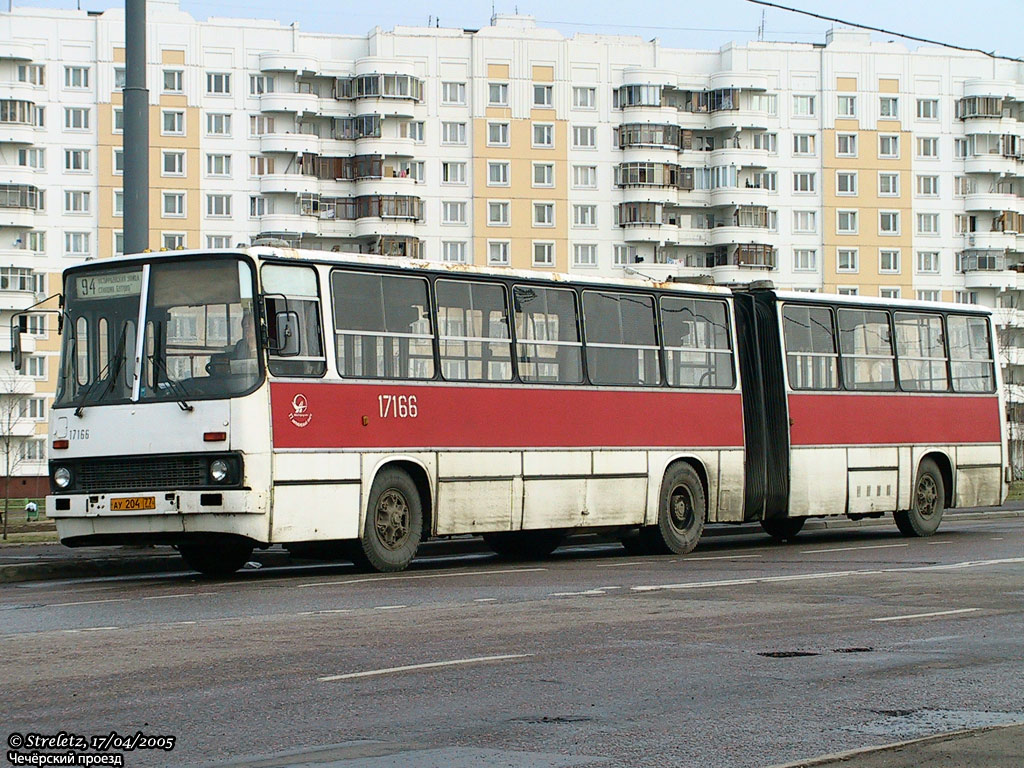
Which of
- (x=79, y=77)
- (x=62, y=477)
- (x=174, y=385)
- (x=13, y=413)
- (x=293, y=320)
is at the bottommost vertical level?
(x=62, y=477)

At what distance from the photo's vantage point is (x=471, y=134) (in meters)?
103

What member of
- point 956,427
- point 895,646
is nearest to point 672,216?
point 956,427

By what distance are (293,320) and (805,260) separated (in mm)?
93829

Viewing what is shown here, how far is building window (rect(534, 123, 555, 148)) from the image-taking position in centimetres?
10331

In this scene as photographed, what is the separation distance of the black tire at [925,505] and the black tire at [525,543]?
650 cm

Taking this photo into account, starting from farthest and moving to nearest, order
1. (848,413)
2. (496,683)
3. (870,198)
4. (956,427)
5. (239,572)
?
(870,198)
(956,427)
(848,413)
(239,572)
(496,683)

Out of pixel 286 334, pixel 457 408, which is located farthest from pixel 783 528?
pixel 286 334

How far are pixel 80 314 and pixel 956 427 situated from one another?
15.1 metres

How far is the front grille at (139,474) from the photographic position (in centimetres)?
1769

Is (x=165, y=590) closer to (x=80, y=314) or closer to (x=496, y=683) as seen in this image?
(x=80, y=314)

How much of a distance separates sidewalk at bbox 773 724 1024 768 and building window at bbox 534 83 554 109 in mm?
96775

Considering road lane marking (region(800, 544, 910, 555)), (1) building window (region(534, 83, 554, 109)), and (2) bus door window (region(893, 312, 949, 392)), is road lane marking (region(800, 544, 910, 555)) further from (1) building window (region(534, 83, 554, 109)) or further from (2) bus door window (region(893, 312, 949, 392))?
(1) building window (region(534, 83, 554, 109))

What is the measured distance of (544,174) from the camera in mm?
103938

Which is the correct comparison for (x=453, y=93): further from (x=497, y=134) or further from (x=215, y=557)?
(x=215, y=557)
